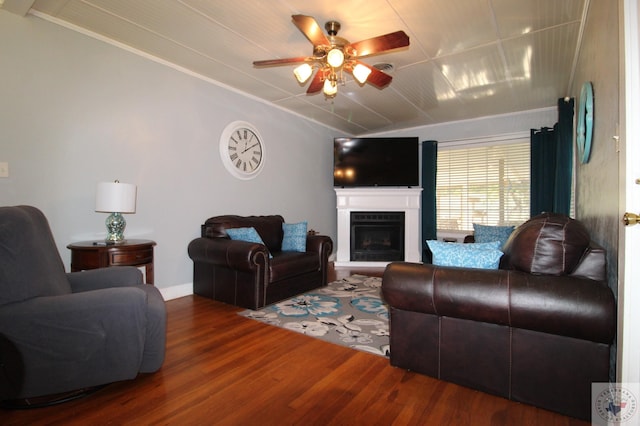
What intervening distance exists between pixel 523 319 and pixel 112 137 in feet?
11.6

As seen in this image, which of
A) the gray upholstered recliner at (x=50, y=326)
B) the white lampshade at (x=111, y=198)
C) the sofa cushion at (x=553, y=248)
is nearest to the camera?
the gray upholstered recliner at (x=50, y=326)

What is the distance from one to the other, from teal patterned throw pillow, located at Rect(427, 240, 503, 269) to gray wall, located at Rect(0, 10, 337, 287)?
2.83 meters

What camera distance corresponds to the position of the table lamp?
252cm

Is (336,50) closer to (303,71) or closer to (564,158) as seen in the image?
(303,71)

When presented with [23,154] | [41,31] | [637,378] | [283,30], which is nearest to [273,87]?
[283,30]

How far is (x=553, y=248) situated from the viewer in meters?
1.58

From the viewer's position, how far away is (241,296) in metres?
3.07

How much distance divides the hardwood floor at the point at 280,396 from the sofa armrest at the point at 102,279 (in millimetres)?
583

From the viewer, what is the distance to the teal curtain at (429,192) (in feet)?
17.9

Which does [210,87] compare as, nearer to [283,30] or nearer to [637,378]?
[283,30]

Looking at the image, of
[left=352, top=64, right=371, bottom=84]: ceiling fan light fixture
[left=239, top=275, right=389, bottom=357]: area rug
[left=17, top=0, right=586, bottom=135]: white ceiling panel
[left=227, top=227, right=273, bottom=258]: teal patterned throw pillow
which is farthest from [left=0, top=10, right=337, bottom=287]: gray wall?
[left=352, top=64, right=371, bottom=84]: ceiling fan light fixture

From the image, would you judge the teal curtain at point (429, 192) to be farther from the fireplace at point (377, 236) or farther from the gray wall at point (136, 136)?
the gray wall at point (136, 136)

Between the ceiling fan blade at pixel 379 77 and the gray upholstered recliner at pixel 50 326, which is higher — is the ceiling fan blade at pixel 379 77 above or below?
above

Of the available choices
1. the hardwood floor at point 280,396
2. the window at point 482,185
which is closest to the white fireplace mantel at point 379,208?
the window at point 482,185
